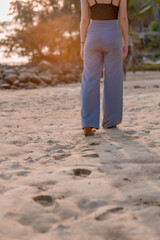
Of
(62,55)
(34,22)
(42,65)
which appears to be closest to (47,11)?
(34,22)

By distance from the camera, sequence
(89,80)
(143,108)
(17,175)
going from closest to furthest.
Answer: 1. (17,175)
2. (89,80)
3. (143,108)

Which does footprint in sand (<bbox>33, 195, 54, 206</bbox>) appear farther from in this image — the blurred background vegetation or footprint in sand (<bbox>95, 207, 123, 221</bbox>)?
the blurred background vegetation

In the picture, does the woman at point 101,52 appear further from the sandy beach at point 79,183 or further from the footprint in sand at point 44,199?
the footprint in sand at point 44,199

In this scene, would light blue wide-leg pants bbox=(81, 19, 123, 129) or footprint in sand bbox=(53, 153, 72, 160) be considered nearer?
footprint in sand bbox=(53, 153, 72, 160)

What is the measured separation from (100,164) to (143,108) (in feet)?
11.8

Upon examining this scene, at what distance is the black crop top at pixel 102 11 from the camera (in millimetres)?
4312

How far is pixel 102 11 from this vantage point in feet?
14.1

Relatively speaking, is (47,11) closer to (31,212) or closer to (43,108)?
(43,108)

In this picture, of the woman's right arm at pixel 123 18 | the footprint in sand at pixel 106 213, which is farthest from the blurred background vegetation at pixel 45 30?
the footprint in sand at pixel 106 213

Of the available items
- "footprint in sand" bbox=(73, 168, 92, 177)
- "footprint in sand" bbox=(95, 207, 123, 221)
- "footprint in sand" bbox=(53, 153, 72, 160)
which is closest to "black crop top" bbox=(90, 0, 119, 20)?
"footprint in sand" bbox=(53, 153, 72, 160)

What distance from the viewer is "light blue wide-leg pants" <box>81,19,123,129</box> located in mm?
4363

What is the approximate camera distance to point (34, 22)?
26547mm

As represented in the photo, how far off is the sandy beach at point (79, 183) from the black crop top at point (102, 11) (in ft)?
4.44

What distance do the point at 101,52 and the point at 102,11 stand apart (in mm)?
476
